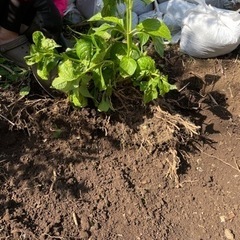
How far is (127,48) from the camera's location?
1982mm

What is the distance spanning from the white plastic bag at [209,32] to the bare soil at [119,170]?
0.36 metres

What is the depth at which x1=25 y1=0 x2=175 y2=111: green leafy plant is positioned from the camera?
6.17ft

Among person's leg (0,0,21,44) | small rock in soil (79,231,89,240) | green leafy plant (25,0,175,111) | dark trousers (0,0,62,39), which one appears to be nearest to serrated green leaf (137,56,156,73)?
green leafy plant (25,0,175,111)

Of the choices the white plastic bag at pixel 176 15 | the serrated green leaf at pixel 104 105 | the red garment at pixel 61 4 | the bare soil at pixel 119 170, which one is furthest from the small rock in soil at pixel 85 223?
the white plastic bag at pixel 176 15

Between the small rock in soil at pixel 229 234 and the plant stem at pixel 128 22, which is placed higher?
the plant stem at pixel 128 22

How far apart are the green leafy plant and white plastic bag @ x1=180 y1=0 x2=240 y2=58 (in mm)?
569

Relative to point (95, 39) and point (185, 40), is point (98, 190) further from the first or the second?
point (185, 40)

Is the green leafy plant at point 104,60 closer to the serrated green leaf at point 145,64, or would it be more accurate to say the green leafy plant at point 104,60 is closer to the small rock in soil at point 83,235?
the serrated green leaf at point 145,64

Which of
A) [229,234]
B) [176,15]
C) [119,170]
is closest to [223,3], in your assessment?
[176,15]

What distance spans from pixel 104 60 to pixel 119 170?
0.44 meters

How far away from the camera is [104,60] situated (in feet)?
6.46

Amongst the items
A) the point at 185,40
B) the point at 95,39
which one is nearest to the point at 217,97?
the point at 185,40

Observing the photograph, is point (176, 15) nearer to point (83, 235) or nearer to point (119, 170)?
point (119, 170)

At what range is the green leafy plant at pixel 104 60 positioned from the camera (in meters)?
1.88
